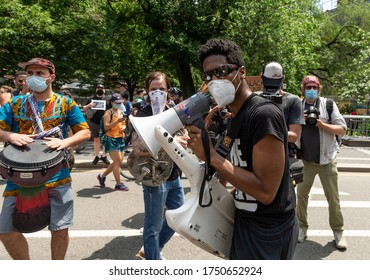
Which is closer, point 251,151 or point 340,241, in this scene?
point 251,151

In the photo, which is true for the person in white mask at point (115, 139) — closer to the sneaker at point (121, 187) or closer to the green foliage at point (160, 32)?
the sneaker at point (121, 187)

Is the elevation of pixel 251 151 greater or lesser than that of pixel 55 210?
greater

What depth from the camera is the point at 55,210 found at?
2.76 metres

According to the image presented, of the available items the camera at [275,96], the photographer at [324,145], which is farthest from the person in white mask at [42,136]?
the photographer at [324,145]

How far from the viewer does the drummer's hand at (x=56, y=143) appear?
8.72 ft

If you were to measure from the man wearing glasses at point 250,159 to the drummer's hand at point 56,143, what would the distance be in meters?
1.38

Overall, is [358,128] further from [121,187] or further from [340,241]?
[340,241]

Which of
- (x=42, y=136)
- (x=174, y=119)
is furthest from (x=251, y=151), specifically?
(x=42, y=136)

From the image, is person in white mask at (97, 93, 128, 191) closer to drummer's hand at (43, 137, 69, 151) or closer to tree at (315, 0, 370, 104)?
drummer's hand at (43, 137, 69, 151)

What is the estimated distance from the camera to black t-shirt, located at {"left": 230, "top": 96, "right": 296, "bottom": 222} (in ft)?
5.35

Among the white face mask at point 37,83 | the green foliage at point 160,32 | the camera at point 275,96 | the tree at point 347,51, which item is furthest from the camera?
the tree at point 347,51

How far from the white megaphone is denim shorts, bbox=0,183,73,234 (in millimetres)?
1302

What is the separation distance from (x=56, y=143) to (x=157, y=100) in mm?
Answer: 938

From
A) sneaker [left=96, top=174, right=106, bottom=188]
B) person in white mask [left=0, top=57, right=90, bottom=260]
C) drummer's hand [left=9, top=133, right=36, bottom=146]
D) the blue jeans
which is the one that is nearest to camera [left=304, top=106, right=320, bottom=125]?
the blue jeans
